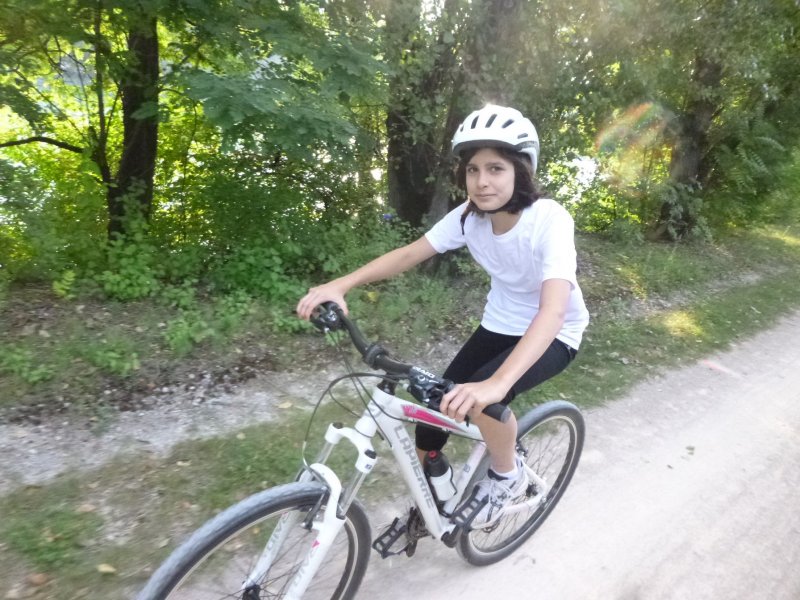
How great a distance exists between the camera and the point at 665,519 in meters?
3.37

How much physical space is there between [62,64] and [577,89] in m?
5.05

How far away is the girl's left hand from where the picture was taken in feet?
5.63

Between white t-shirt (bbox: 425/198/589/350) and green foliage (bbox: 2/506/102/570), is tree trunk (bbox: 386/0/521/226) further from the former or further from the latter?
green foliage (bbox: 2/506/102/570)

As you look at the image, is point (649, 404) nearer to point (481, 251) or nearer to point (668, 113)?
point (481, 251)

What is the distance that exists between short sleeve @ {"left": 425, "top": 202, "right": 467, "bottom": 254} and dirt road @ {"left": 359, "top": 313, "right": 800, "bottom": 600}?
1606mm

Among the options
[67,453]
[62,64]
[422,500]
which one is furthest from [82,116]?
[422,500]

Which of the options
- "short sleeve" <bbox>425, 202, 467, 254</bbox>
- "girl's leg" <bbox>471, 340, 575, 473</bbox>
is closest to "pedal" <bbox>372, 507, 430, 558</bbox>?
"girl's leg" <bbox>471, 340, 575, 473</bbox>

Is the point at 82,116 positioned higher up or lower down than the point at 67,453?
higher up

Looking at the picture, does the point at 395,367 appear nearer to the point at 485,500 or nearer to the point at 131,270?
the point at 485,500

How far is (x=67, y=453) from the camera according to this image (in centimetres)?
328

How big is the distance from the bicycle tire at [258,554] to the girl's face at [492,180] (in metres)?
1.28

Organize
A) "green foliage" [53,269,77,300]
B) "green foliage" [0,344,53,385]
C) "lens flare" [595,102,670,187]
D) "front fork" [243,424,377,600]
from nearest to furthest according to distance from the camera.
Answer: "front fork" [243,424,377,600] < "green foliage" [0,344,53,385] < "green foliage" [53,269,77,300] < "lens flare" [595,102,670,187]

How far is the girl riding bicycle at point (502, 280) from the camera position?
80.4 inches

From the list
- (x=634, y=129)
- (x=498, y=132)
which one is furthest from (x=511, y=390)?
(x=634, y=129)
